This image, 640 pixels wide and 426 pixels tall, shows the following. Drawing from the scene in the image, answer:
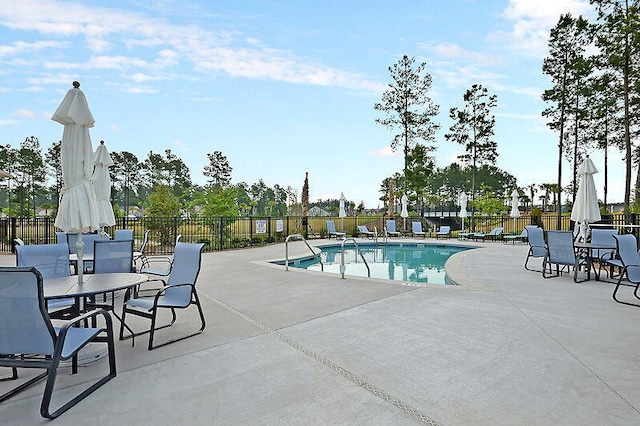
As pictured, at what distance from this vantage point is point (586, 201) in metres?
7.36

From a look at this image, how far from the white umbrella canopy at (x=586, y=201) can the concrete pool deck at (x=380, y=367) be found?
2948 millimetres

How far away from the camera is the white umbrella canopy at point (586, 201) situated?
7.32 m

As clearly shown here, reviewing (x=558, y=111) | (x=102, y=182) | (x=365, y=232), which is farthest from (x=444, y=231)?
(x=102, y=182)

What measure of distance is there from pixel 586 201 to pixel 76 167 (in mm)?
9042

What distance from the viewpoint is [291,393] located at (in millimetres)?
2453

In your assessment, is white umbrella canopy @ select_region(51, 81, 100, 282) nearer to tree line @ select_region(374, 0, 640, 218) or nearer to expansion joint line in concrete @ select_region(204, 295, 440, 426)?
expansion joint line in concrete @ select_region(204, 295, 440, 426)

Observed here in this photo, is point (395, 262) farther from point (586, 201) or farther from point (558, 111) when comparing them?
point (558, 111)

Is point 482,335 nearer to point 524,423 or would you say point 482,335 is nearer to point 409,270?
point 524,423

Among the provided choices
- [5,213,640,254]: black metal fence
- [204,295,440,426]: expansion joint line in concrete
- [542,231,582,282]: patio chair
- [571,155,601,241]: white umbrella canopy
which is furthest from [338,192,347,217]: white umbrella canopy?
[204,295,440,426]: expansion joint line in concrete

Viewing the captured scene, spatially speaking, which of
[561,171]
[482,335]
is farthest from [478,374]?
[561,171]

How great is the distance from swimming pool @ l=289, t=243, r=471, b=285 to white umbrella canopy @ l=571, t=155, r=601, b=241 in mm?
3081

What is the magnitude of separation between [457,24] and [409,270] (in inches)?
327

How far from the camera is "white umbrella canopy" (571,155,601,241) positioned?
7316 mm

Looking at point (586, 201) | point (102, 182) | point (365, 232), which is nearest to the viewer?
point (102, 182)
